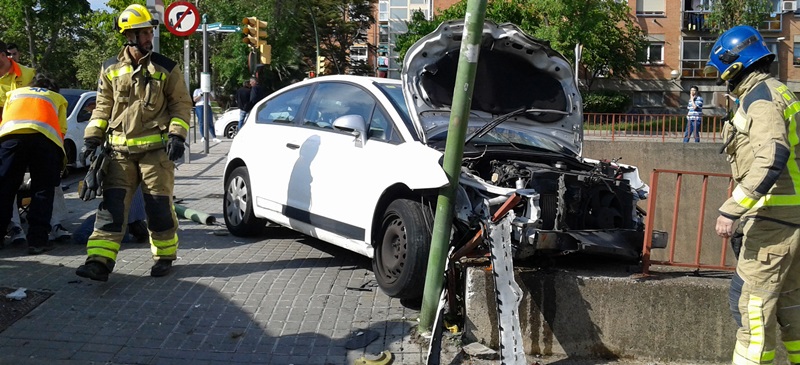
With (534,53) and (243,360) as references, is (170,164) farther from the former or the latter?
(534,53)

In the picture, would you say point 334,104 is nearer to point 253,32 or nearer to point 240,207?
point 240,207

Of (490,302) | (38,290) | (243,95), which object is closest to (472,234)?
(490,302)

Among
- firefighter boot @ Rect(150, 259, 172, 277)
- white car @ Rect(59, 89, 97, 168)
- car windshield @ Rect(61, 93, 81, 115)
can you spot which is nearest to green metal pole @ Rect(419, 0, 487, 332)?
firefighter boot @ Rect(150, 259, 172, 277)

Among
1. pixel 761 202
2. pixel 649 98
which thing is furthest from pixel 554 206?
pixel 649 98

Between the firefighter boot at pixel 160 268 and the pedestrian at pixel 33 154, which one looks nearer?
the firefighter boot at pixel 160 268

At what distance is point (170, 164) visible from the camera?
251 inches

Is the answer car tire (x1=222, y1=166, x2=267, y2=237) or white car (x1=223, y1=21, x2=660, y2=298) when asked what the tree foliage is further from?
white car (x1=223, y1=21, x2=660, y2=298)

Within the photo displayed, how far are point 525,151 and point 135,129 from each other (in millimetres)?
2973

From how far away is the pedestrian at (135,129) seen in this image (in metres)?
6.14

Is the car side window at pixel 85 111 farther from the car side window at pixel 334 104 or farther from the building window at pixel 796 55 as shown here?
the building window at pixel 796 55

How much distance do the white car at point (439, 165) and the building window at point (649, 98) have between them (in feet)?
158

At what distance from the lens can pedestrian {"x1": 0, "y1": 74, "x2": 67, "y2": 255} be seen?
7043mm

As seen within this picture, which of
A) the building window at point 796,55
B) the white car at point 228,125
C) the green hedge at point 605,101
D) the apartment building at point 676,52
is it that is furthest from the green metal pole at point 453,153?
the building window at point 796,55

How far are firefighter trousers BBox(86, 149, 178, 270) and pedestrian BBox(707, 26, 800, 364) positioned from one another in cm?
407
